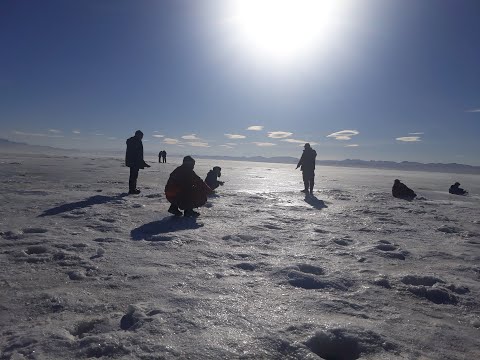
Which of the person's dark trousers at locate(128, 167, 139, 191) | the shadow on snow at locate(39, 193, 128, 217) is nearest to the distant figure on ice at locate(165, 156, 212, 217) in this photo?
the shadow on snow at locate(39, 193, 128, 217)

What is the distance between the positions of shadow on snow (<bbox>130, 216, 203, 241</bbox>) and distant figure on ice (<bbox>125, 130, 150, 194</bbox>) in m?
4.18

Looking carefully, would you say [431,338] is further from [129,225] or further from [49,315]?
[129,225]

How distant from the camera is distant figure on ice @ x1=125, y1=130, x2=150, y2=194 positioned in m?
12.0

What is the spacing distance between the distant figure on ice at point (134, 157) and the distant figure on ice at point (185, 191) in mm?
3639

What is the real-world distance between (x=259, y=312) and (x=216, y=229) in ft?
12.9

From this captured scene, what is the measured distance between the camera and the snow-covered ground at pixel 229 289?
9.55ft

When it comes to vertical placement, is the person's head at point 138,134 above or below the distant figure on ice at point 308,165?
above

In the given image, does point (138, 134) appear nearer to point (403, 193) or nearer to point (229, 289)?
point (229, 289)

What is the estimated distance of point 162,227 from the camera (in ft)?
23.9

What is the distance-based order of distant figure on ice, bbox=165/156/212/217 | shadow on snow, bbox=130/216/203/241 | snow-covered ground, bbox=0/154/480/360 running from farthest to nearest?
distant figure on ice, bbox=165/156/212/217
shadow on snow, bbox=130/216/203/241
snow-covered ground, bbox=0/154/480/360

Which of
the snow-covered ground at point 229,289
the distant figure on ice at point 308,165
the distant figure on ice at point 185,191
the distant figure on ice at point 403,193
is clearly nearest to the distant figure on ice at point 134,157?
the distant figure on ice at point 185,191

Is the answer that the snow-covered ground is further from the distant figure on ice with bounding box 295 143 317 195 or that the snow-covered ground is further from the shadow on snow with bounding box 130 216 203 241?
the distant figure on ice with bounding box 295 143 317 195

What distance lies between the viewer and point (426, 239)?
717cm

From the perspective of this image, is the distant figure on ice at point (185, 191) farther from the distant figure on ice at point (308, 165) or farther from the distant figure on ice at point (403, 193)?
the distant figure on ice at point (403, 193)
